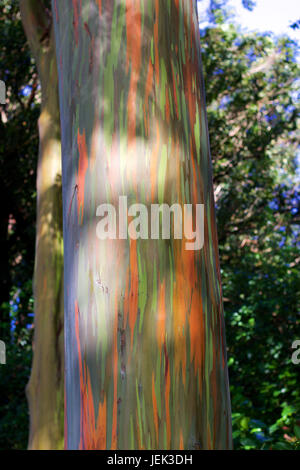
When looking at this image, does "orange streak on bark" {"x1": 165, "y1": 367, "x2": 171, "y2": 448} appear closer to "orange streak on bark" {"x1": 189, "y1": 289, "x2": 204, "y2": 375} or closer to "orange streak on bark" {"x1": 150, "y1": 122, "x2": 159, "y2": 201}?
"orange streak on bark" {"x1": 189, "y1": 289, "x2": 204, "y2": 375}

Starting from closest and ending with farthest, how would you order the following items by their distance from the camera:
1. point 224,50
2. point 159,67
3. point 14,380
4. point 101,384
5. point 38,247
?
point 101,384, point 159,67, point 38,247, point 14,380, point 224,50

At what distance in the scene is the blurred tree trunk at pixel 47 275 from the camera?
180 inches

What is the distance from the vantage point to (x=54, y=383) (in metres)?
4.60

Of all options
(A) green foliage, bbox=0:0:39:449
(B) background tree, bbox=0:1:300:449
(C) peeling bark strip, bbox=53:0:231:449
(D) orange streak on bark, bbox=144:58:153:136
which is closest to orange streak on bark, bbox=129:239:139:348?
(C) peeling bark strip, bbox=53:0:231:449

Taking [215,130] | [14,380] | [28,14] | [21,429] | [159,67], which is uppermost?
[215,130]

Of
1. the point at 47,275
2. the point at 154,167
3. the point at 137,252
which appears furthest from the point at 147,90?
the point at 47,275

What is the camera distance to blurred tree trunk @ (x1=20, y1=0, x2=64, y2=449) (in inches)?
180

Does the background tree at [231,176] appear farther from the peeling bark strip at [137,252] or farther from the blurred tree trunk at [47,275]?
the peeling bark strip at [137,252]

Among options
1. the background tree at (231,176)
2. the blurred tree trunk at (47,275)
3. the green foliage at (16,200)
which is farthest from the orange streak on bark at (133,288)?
the green foliage at (16,200)

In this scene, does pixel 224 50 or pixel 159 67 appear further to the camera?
pixel 224 50

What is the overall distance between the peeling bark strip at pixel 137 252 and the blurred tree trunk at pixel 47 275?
2.91 meters

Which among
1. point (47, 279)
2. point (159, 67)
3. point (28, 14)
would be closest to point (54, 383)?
point (47, 279)

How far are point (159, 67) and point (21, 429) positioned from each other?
6.36 metres

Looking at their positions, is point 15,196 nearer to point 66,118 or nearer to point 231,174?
point 231,174
